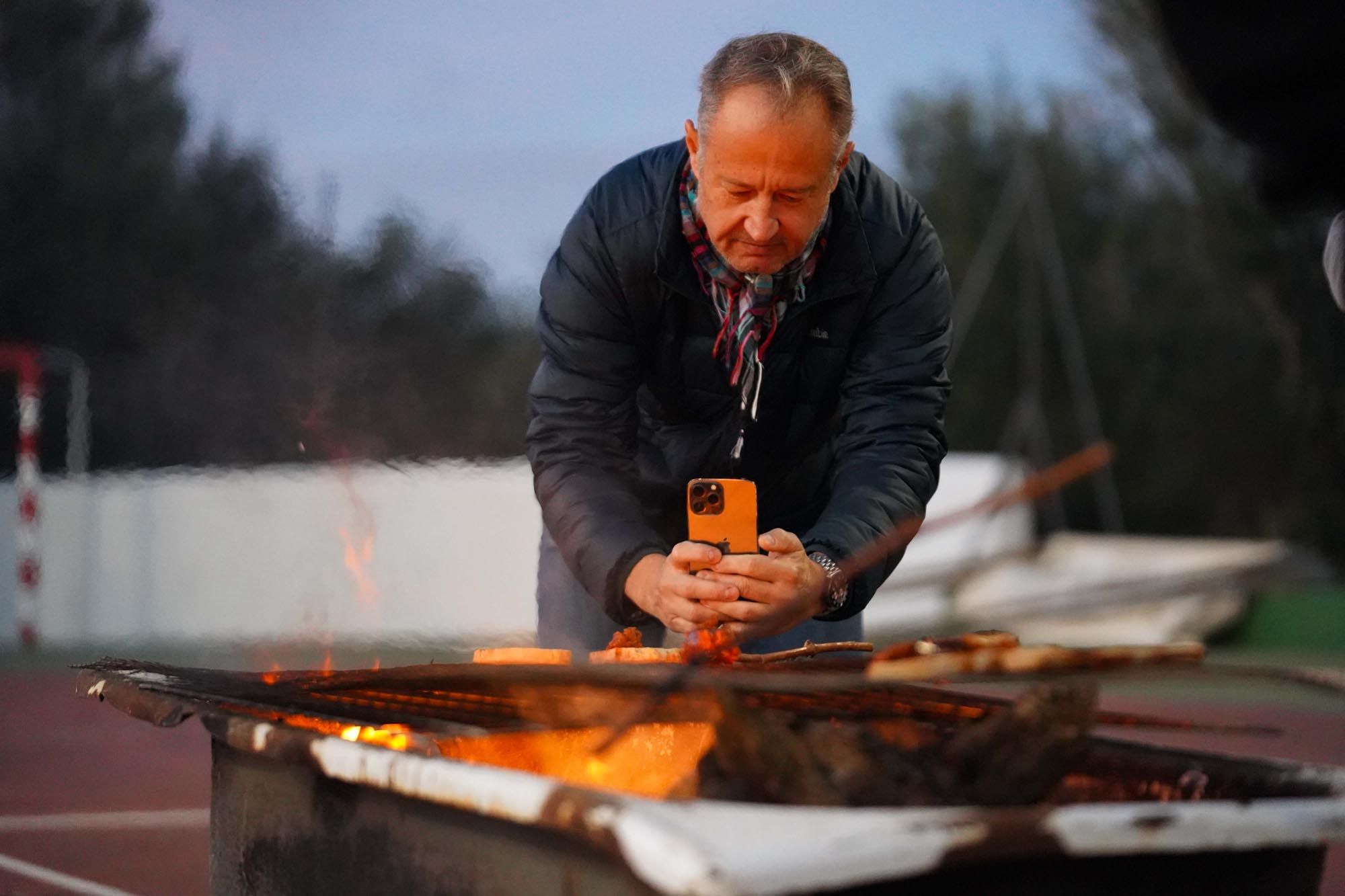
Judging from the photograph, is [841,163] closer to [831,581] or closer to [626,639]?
[831,581]

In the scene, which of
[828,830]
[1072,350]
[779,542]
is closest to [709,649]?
[779,542]

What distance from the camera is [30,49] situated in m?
14.8

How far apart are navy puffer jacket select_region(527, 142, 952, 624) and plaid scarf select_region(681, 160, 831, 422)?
0.07ft

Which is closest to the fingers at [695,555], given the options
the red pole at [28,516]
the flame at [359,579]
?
the flame at [359,579]

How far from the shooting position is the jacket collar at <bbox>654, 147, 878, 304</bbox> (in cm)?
261

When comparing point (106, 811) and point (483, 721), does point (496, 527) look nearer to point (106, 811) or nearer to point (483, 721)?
point (106, 811)

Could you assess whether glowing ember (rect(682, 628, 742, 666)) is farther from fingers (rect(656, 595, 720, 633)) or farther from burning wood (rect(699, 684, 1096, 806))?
burning wood (rect(699, 684, 1096, 806))

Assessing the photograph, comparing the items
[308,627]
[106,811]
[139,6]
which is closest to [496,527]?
[308,627]

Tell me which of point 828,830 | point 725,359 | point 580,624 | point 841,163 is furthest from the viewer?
point 580,624

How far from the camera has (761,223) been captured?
7.59 ft

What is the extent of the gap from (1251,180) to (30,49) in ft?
52.6

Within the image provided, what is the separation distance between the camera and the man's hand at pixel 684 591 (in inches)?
87.9

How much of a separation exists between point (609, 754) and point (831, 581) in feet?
1.86

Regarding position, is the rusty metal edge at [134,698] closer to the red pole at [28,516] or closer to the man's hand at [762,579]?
the man's hand at [762,579]
